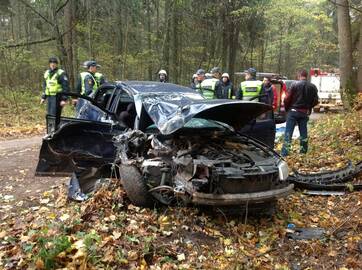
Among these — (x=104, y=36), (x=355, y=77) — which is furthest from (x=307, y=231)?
(x=104, y=36)

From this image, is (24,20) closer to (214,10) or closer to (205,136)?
(214,10)

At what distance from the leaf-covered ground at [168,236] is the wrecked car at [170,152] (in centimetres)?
35

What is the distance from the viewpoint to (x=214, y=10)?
23.7 metres

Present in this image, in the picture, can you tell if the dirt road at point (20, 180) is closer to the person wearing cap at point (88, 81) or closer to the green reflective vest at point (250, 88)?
the person wearing cap at point (88, 81)

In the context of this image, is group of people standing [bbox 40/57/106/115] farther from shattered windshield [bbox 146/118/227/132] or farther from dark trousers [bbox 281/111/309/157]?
dark trousers [bbox 281/111/309/157]

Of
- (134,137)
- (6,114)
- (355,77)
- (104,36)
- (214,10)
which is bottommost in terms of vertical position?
(6,114)

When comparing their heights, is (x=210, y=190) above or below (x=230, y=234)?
above

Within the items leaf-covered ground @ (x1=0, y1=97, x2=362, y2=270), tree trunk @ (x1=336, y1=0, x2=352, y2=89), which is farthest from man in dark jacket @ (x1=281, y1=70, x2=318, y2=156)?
tree trunk @ (x1=336, y1=0, x2=352, y2=89)

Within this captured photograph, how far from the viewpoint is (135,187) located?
5586 mm

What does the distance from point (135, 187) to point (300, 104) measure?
4895 mm

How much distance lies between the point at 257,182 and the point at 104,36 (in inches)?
744

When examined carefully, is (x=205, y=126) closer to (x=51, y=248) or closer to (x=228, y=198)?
(x=228, y=198)

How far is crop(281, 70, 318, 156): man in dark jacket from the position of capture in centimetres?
908

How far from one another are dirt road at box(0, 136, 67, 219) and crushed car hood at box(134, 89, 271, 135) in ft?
7.42
